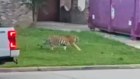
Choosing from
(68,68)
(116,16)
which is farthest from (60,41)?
(116,16)

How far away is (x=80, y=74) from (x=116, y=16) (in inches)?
469

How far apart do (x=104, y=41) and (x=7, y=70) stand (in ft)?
26.7

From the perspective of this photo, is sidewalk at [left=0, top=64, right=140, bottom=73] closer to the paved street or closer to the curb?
the curb

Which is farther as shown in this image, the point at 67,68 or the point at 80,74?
the point at 67,68

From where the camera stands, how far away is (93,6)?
30.1 m

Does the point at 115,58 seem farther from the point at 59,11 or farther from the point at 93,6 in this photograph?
the point at 59,11

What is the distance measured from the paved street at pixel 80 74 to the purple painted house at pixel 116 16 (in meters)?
8.36

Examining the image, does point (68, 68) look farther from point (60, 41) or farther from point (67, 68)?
point (60, 41)

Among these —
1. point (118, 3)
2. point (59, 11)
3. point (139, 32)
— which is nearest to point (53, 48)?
point (139, 32)

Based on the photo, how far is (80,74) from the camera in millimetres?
14148

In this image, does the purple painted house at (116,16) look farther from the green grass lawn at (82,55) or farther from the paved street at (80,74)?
the paved street at (80,74)

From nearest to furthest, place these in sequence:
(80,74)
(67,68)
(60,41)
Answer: (80,74) → (67,68) → (60,41)

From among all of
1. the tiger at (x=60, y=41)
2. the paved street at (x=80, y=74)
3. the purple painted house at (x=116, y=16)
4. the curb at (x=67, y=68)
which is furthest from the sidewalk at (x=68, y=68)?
the purple painted house at (x=116, y=16)

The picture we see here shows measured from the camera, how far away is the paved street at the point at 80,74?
13555mm
